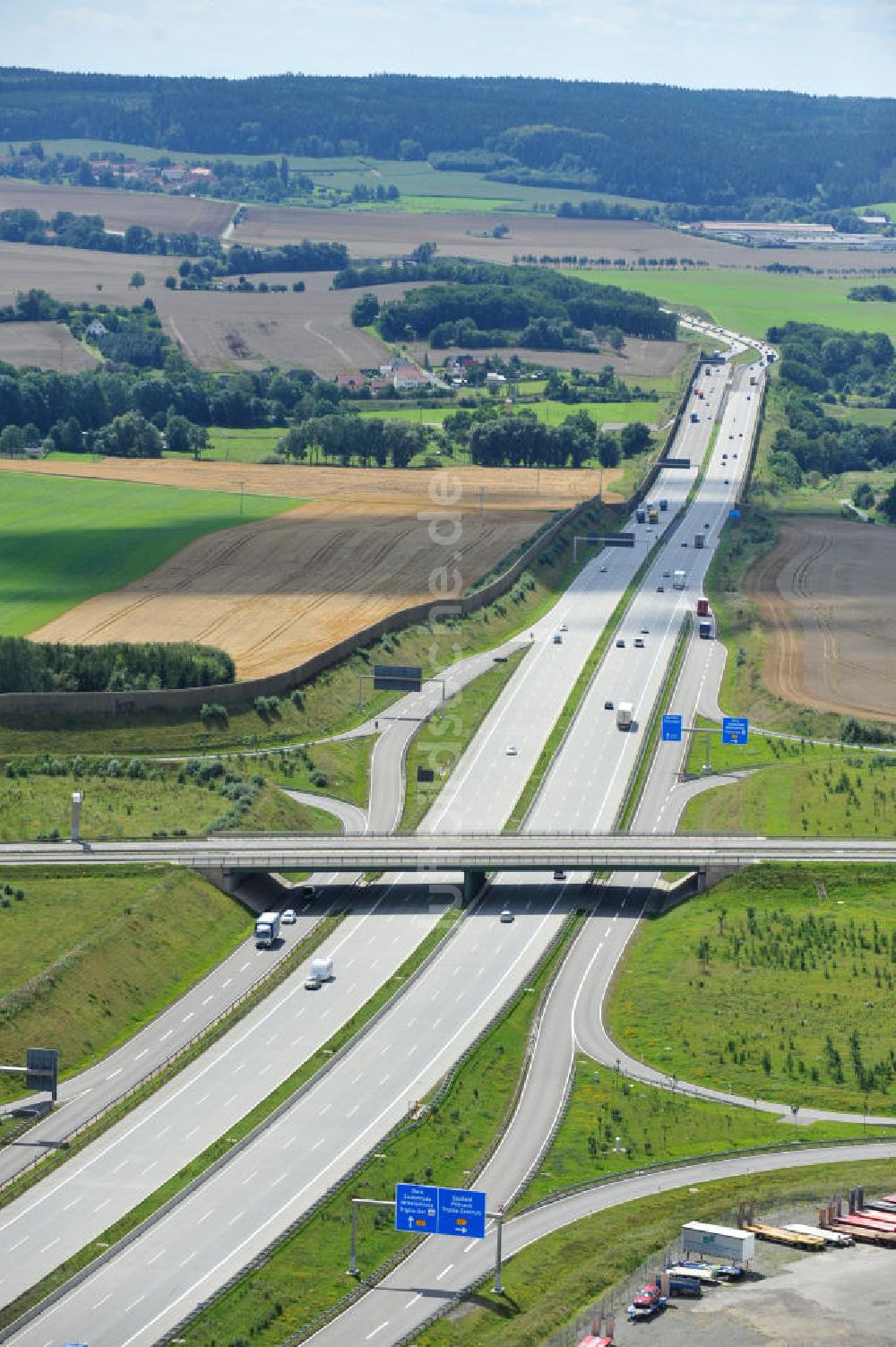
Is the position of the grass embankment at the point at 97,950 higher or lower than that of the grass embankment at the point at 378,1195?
higher

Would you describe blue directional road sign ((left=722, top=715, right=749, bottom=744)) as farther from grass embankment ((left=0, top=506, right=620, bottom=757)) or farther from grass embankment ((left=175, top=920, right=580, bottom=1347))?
grass embankment ((left=175, top=920, right=580, bottom=1347))

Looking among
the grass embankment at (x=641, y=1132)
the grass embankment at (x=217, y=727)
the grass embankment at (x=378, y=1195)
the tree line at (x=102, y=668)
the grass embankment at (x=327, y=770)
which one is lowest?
the grass embankment at (x=378, y=1195)

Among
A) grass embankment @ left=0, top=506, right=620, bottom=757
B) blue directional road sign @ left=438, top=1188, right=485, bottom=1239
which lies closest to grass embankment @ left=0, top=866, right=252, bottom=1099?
blue directional road sign @ left=438, top=1188, right=485, bottom=1239

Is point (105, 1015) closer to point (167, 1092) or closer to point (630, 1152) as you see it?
point (167, 1092)

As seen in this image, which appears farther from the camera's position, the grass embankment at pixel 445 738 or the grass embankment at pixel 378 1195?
the grass embankment at pixel 445 738

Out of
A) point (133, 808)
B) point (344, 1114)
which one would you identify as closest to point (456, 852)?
point (133, 808)

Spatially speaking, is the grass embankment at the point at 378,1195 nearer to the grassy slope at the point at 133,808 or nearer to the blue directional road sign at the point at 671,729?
the grassy slope at the point at 133,808

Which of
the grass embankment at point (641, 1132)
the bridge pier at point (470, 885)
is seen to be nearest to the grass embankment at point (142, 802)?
the bridge pier at point (470, 885)
